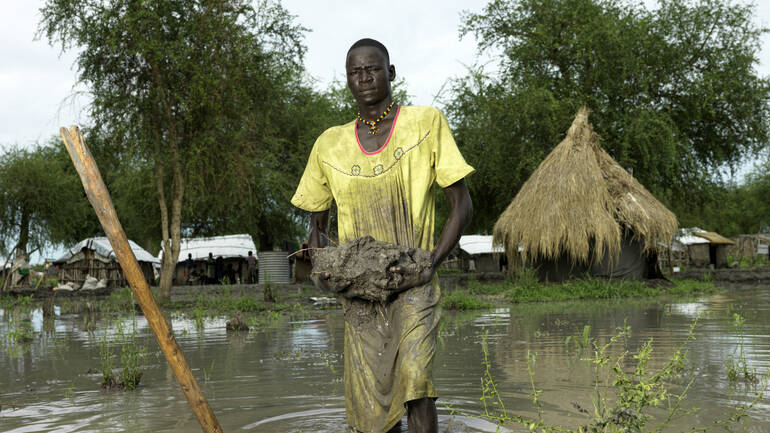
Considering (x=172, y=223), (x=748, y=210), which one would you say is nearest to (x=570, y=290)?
(x=172, y=223)

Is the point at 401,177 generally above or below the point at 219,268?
below

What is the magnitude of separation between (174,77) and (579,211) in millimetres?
9967

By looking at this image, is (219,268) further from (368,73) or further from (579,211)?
(368,73)

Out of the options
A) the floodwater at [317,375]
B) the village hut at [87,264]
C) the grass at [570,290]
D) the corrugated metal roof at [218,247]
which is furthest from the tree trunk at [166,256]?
the corrugated metal roof at [218,247]

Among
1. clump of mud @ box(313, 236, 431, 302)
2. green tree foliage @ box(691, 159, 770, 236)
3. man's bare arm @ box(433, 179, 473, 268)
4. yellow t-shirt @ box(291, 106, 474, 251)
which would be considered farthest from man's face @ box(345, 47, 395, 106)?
green tree foliage @ box(691, 159, 770, 236)

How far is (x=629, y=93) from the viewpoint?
23141mm

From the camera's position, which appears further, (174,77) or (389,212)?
(174,77)

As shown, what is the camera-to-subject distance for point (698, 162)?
84.1 feet

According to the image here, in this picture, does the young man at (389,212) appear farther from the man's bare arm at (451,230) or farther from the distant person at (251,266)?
the distant person at (251,266)

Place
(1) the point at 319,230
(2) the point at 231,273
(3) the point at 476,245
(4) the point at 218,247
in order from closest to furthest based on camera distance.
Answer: (1) the point at 319,230 → (2) the point at 231,273 → (4) the point at 218,247 → (3) the point at 476,245

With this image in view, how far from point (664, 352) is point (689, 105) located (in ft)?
64.9

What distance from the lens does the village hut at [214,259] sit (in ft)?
101

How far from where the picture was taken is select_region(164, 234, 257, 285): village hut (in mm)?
30673

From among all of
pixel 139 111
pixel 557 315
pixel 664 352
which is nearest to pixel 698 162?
pixel 557 315
